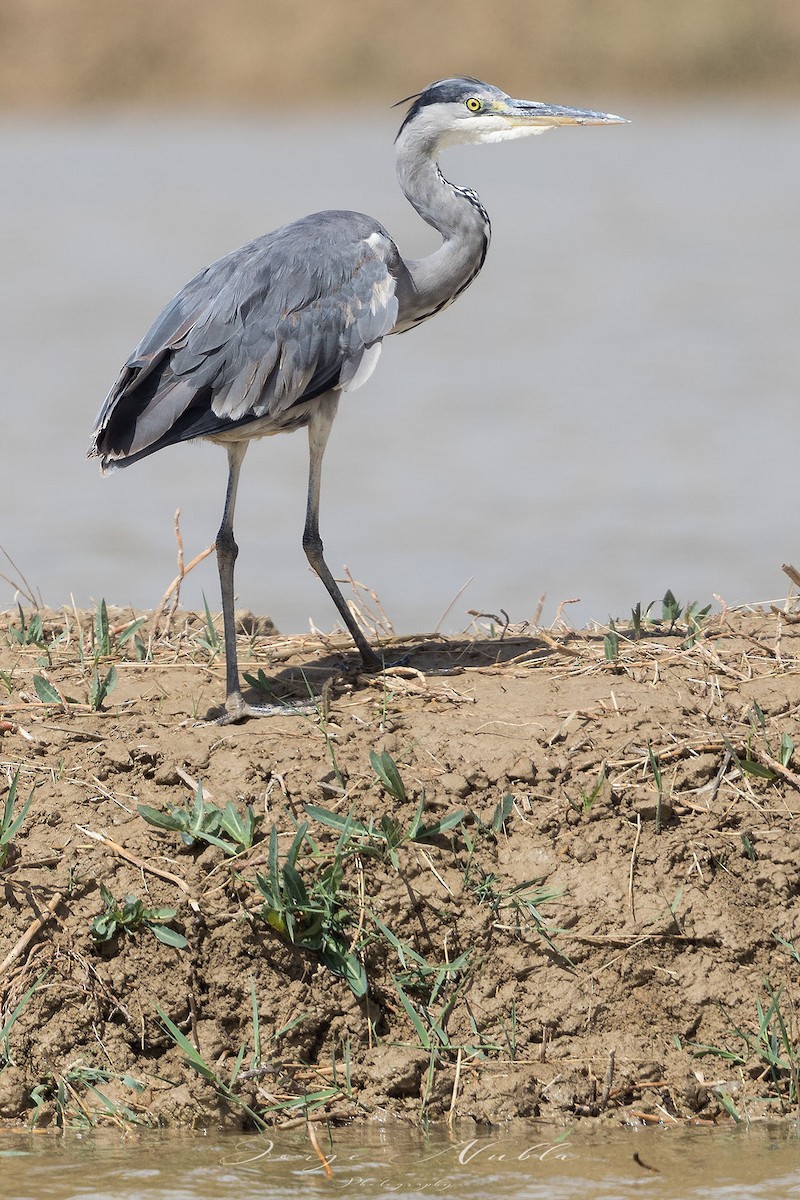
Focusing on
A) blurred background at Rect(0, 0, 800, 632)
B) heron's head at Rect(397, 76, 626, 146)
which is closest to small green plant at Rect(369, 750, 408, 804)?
blurred background at Rect(0, 0, 800, 632)

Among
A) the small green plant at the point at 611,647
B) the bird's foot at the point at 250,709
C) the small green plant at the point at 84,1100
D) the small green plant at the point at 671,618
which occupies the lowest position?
the small green plant at the point at 84,1100

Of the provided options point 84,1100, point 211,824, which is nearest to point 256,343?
point 211,824

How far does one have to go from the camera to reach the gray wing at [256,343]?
17.6 feet

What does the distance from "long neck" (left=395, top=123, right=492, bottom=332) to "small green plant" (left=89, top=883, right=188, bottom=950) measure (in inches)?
101

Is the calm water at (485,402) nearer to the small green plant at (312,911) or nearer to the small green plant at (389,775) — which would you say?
the small green plant at (389,775)

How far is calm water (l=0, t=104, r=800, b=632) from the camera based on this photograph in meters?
9.90

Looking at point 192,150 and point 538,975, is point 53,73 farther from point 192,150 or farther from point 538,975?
point 538,975

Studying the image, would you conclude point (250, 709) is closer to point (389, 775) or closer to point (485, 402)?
point (389, 775)

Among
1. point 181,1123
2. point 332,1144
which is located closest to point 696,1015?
point 332,1144

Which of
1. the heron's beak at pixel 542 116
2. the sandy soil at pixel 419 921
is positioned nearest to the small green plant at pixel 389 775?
the sandy soil at pixel 419 921

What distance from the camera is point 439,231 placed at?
6.14 meters

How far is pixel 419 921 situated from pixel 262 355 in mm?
1997

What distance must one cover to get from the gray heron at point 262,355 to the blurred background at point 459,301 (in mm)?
738

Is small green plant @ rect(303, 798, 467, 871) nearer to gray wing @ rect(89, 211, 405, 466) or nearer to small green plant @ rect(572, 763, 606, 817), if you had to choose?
small green plant @ rect(572, 763, 606, 817)
